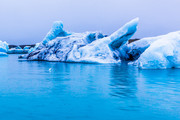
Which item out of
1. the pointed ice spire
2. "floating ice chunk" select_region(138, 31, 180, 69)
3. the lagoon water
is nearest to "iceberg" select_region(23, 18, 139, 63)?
the pointed ice spire

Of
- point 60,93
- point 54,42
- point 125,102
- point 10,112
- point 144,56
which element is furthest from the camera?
point 54,42

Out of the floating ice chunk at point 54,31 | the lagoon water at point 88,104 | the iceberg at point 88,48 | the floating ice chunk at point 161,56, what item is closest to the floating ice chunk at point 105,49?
the iceberg at point 88,48

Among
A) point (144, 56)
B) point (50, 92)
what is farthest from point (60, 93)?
point (144, 56)

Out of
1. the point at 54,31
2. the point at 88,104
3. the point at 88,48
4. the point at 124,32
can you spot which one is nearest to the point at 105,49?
the point at 88,48

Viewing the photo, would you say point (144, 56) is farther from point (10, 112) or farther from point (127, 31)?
point (10, 112)

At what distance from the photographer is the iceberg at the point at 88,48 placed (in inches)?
693

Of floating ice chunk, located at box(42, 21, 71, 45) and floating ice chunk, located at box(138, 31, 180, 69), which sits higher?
floating ice chunk, located at box(42, 21, 71, 45)

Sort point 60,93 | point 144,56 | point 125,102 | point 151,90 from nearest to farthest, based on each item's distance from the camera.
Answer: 1. point 125,102
2. point 60,93
3. point 151,90
4. point 144,56

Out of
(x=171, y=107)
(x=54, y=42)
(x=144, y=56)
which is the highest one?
(x=54, y=42)

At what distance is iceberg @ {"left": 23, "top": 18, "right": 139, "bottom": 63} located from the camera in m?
17.6

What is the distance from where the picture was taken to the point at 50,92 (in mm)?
5801

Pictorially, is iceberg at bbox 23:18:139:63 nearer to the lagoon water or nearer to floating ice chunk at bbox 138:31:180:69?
floating ice chunk at bbox 138:31:180:69

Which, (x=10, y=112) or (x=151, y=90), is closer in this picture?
(x=10, y=112)

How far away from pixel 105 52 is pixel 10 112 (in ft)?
46.4
